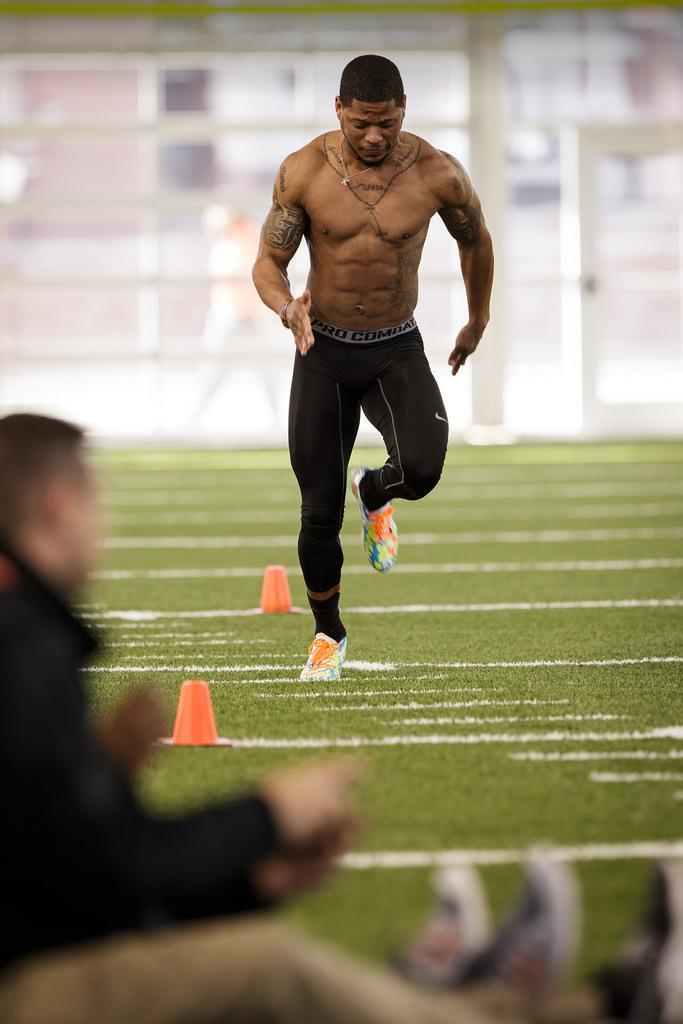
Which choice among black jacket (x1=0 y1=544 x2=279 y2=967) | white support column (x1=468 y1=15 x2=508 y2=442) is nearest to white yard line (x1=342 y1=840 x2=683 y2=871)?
black jacket (x1=0 y1=544 x2=279 y2=967)

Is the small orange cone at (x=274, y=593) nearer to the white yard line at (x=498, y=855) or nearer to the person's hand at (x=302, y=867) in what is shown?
the white yard line at (x=498, y=855)

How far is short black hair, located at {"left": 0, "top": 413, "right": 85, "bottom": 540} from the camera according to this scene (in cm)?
252

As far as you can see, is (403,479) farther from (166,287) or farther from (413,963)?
(166,287)

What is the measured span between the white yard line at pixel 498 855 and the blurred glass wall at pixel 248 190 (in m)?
16.8

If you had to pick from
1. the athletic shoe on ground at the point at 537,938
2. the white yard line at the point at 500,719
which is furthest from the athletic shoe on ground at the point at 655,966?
the white yard line at the point at 500,719

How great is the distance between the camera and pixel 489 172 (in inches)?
809

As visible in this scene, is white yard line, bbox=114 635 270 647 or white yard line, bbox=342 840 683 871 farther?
white yard line, bbox=114 635 270 647

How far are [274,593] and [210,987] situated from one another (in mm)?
5587

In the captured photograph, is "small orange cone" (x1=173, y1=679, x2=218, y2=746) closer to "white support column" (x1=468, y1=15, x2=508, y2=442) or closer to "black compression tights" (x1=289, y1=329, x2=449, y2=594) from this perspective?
"black compression tights" (x1=289, y1=329, x2=449, y2=594)

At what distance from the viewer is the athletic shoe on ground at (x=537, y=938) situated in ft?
8.45

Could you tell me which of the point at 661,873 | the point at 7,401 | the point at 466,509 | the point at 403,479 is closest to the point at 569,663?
the point at 403,479

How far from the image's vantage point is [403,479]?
6.21 meters

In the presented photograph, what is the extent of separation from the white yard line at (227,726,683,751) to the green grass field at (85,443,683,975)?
0.01m

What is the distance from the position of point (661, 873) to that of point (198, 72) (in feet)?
62.3
